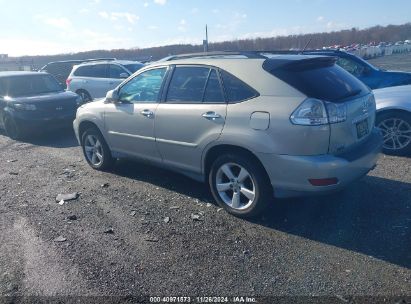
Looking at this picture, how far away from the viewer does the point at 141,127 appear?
5.01 m

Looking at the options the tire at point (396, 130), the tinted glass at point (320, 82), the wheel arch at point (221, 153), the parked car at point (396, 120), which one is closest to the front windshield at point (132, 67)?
the parked car at point (396, 120)

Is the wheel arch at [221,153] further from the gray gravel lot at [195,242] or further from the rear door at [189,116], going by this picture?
the gray gravel lot at [195,242]

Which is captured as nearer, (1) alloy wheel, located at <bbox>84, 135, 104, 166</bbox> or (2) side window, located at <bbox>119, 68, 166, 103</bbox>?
(2) side window, located at <bbox>119, 68, 166, 103</bbox>

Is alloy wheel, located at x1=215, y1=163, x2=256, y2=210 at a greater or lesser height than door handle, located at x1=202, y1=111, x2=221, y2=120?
lesser

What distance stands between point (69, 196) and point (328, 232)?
3.52 metres

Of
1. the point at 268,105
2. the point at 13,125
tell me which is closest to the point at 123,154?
the point at 268,105

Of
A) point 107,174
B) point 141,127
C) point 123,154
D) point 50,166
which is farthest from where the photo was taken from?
point 50,166

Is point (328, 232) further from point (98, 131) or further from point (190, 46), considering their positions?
point (190, 46)

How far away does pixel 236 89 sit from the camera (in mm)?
4004

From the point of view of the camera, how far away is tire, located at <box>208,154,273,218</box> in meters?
→ 3.92

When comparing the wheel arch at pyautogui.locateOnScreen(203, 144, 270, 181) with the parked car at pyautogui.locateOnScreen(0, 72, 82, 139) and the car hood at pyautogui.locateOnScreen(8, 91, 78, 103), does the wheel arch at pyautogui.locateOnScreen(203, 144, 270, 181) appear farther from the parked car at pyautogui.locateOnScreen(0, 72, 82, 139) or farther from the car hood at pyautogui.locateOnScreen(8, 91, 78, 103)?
the car hood at pyautogui.locateOnScreen(8, 91, 78, 103)

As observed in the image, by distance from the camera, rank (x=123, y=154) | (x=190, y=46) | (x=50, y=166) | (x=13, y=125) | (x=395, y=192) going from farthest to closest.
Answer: (x=190, y=46)
(x=13, y=125)
(x=50, y=166)
(x=123, y=154)
(x=395, y=192)

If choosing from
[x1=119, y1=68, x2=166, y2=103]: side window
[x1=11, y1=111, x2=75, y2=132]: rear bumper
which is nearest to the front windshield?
[x1=11, y1=111, x2=75, y2=132]: rear bumper

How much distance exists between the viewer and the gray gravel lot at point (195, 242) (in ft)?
10.1
